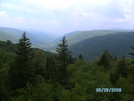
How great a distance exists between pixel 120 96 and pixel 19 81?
15.0 meters

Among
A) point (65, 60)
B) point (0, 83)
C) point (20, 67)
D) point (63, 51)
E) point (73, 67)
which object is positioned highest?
point (63, 51)

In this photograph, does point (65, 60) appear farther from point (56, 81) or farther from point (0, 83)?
point (0, 83)

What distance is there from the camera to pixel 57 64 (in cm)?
1830

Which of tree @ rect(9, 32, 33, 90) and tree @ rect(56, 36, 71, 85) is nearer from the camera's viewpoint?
tree @ rect(9, 32, 33, 90)

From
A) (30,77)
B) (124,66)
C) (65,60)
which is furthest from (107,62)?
(30,77)

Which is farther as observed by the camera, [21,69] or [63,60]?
[63,60]

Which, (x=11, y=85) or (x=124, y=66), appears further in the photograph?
(x=124, y=66)

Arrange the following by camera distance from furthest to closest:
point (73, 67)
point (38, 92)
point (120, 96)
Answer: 1. point (73, 67)
2. point (120, 96)
3. point (38, 92)

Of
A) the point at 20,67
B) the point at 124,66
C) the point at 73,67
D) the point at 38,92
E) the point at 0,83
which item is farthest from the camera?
the point at 73,67

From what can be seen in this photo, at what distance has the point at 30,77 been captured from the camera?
17859 mm

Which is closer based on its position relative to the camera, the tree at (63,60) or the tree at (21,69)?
the tree at (21,69)

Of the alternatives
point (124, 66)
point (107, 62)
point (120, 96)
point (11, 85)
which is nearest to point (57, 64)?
point (11, 85)

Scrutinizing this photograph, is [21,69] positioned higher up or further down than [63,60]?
further down

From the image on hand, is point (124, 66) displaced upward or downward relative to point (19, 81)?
upward
